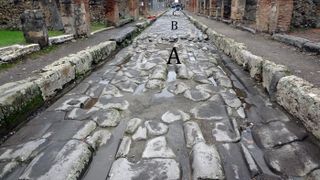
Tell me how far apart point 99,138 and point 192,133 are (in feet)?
3.58

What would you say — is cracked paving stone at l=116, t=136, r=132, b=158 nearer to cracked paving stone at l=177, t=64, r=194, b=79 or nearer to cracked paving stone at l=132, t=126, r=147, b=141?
cracked paving stone at l=132, t=126, r=147, b=141

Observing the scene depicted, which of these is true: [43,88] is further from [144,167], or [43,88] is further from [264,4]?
[264,4]

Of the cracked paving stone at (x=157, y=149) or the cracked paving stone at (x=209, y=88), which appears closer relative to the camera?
the cracked paving stone at (x=157, y=149)

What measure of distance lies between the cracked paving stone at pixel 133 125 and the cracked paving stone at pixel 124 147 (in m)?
0.18

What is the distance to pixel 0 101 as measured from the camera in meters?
3.37

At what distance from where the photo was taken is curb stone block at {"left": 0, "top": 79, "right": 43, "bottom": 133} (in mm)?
3412

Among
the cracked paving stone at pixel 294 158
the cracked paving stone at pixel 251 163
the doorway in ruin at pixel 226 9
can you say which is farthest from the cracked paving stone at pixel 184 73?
the doorway in ruin at pixel 226 9

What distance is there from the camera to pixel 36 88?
13.6ft

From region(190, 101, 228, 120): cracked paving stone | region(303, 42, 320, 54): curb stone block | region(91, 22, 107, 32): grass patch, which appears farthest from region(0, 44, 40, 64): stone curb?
region(303, 42, 320, 54): curb stone block

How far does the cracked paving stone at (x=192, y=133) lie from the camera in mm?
3145

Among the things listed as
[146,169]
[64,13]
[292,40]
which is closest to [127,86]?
[146,169]

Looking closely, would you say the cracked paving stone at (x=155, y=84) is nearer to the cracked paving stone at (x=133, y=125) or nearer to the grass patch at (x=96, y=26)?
the cracked paving stone at (x=133, y=125)

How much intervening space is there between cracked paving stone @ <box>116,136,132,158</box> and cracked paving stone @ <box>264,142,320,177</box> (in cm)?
145

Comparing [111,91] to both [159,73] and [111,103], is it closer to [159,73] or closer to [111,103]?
[111,103]
